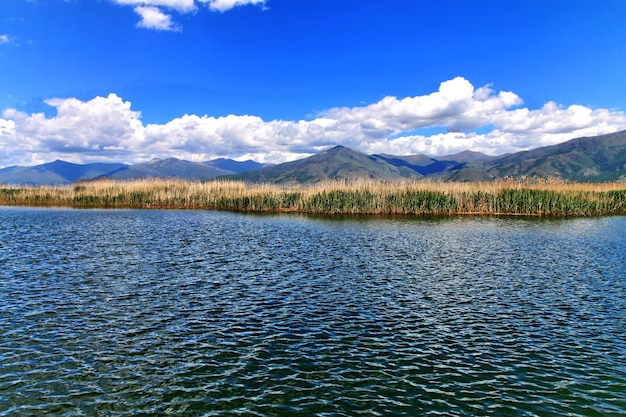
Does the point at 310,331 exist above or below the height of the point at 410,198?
below

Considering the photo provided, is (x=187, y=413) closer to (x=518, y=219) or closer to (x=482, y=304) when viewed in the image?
(x=482, y=304)

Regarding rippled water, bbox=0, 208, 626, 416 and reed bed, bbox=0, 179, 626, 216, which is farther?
reed bed, bbox=0, 179, 626, 216

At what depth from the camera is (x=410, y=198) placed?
182 feet

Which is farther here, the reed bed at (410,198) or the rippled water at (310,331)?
the reed bed at (410,198)

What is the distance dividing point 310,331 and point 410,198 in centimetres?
4424

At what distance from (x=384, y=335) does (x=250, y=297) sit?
20.3 feet

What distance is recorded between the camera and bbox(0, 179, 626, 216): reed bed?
2142 inches

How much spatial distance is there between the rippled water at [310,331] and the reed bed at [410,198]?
27516mm

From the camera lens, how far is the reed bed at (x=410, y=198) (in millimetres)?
54406

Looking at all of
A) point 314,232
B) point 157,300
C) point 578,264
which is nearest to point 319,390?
point 157,300

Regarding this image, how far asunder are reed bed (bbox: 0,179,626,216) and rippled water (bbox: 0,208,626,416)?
27.5m

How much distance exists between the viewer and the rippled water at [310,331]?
938 centimetres

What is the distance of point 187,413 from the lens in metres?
8.73

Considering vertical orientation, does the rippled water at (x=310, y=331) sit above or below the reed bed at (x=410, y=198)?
below
